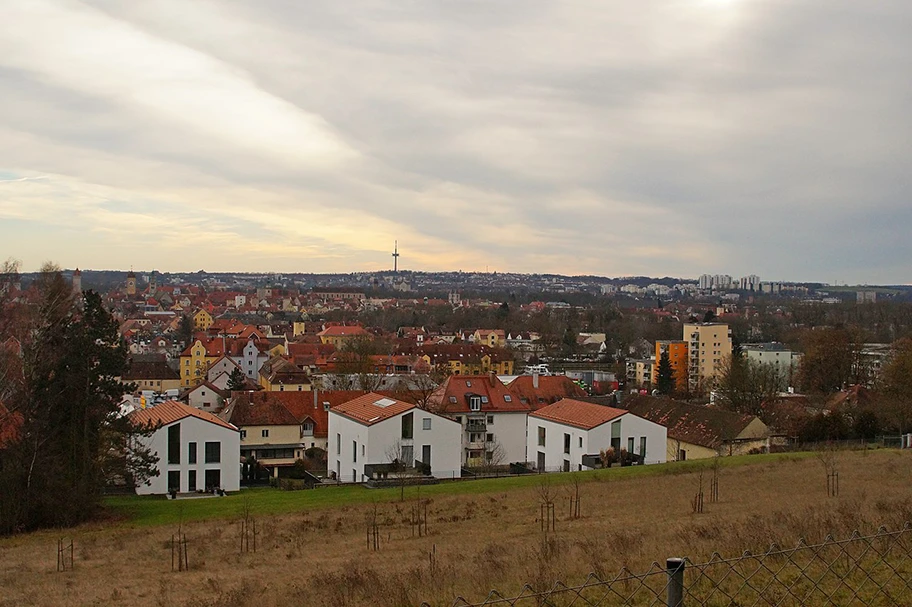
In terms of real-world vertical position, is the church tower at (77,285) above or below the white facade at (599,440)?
above

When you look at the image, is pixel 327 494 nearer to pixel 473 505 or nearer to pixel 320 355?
pixel 473 505

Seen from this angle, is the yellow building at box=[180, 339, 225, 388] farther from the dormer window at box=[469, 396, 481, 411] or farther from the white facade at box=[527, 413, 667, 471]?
the white facade at box=[527, 413, 667, 471]

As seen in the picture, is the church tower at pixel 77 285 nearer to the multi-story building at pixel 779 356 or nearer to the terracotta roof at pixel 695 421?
the terracotta roof at pixel 695 421

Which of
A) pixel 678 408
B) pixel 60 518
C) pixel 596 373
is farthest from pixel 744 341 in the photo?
pixel 60 518

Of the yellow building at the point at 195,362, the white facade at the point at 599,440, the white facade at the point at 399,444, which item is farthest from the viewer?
the yellow building at the point at 195,362

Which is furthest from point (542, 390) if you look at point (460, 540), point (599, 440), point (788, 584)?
point (788, 584)

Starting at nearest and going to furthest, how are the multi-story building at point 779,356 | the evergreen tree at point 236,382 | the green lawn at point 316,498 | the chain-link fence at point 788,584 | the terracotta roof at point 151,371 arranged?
the chain-link fence at point 788,584 → the green lawn at point 316,498 → the evergreen tree at point 236,382 → the multi-story building at point 779,356 → the terracotta roof at point 151,371

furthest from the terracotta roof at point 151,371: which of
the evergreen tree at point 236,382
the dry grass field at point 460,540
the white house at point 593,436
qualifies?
the dry grass field at point 460,540

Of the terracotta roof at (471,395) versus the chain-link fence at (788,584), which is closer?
the chain-link fence at (788,584)
